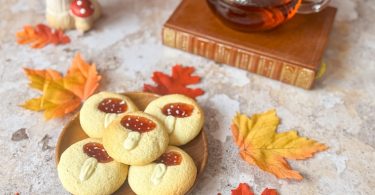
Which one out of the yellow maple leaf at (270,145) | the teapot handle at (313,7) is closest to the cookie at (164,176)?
the yellow maple leaf at (270,145)

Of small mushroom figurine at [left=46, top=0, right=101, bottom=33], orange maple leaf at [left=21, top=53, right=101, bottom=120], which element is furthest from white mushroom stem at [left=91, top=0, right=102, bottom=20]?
orange maple leaf at [left=21, top=53, right=101, bottom=120]

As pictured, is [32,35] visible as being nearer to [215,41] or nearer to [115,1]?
[115,1]

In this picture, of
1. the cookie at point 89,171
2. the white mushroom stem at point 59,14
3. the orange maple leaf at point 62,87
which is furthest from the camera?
the white mushroom stem at point 59,14

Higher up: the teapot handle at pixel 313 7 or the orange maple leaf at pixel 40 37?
the teapot handle at pixel 313 7

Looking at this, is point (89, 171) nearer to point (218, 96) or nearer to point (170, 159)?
point (170, 159)

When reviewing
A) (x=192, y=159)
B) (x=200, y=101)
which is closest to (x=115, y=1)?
(x=200, y=101)

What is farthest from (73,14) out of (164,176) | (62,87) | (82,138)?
(164,176)

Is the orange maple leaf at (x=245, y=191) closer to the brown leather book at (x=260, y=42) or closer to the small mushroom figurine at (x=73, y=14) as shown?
the brown leather book at (x=260, y=42)

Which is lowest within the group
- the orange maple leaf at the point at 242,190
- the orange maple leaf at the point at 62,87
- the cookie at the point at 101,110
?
the orange maple leaf at the point at 242,190
